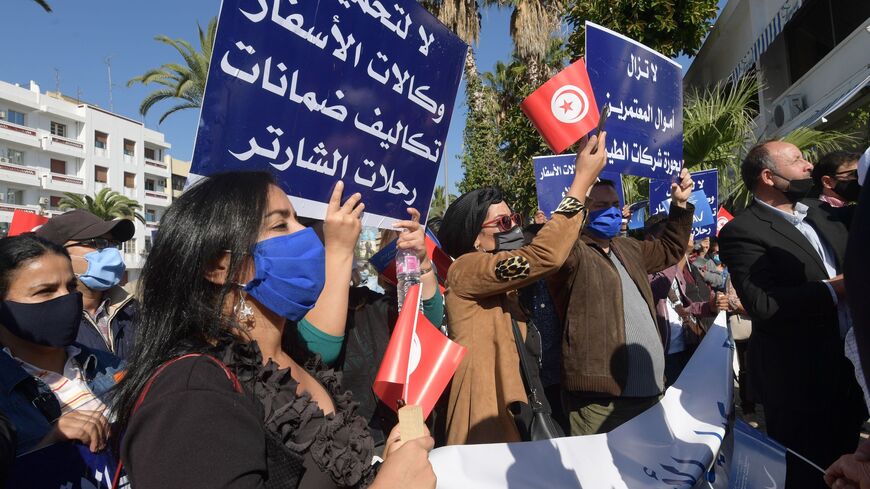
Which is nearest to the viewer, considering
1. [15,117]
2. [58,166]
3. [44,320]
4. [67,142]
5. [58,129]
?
[44,320]

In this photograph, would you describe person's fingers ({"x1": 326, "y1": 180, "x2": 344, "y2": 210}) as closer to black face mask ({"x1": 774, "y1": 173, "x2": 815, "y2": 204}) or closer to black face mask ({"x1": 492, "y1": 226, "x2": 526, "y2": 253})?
black face mask ({"x1": 492, "y1": 226, "x2": 526, "y2": 253})

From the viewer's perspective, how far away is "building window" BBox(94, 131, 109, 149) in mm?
55406

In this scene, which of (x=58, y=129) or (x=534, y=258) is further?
(x=58, y=129)

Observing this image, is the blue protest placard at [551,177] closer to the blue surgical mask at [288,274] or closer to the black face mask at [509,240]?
the black face mask at [509,240]

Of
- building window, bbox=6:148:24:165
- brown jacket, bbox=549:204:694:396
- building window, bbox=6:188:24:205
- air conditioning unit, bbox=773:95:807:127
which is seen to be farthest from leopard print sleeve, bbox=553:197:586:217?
building window, bbox=6:148:24:165

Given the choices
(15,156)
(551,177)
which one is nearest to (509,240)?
(551,177)

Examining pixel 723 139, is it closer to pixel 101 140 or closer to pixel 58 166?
pixel 58 166

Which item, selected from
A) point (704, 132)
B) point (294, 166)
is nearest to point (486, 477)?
point (294, 166)

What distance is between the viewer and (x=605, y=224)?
3.16m

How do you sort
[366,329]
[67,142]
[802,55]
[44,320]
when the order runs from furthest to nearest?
[67,142] → [802,55] → [366,329] → [44,320]

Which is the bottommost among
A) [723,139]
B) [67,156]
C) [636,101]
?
[636,101]

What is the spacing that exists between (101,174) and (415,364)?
62.4 m

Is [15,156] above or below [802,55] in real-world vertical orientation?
below

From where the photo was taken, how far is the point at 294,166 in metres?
2.03
